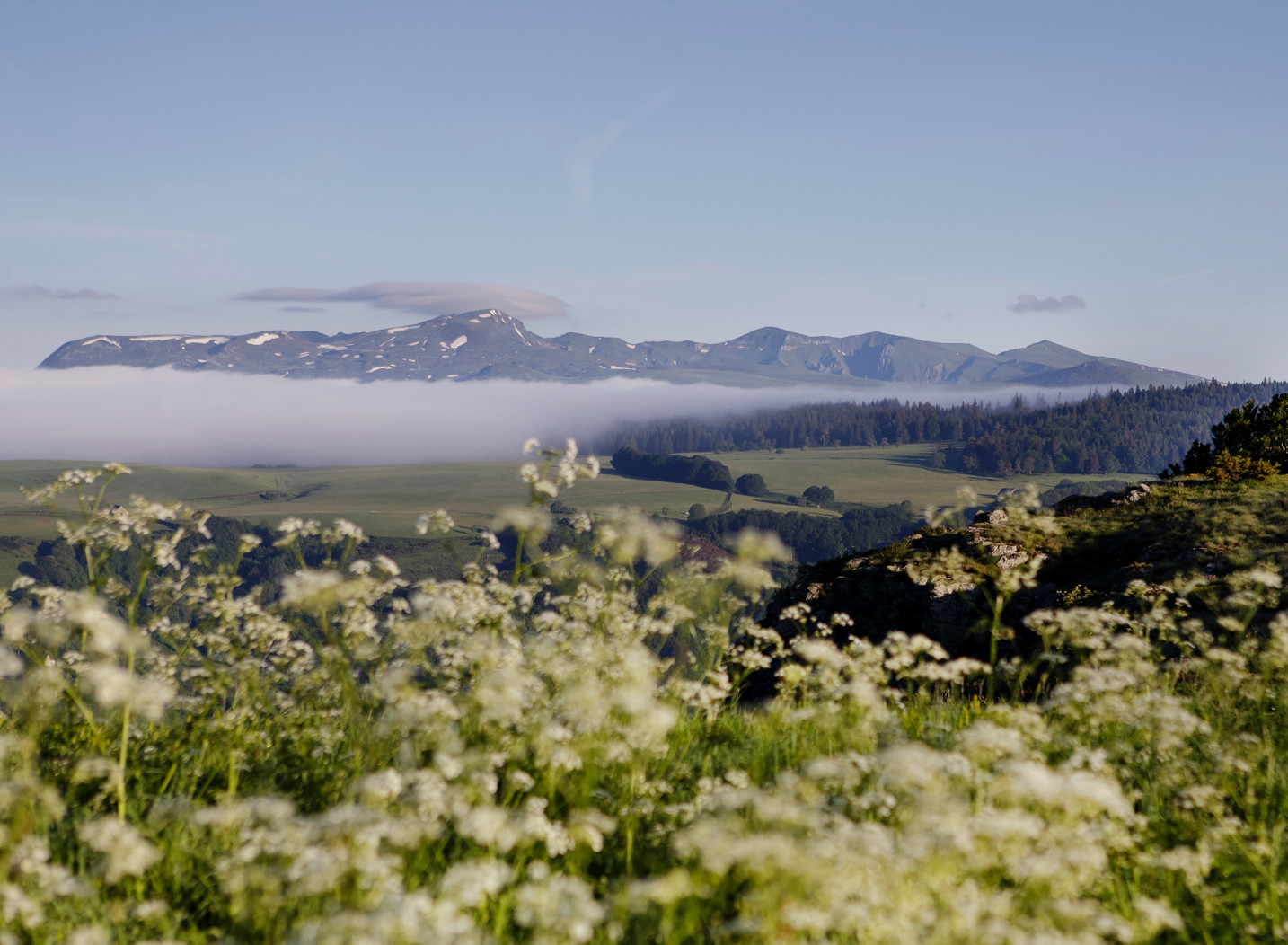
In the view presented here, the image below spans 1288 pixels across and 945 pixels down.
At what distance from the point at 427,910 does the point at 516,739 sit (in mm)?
2544

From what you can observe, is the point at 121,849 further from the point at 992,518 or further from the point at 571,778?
the point at 992,518

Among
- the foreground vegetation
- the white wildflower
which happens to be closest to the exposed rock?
the foreground vegetation

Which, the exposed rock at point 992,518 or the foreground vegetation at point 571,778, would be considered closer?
the foreground vegetation at point 571,778

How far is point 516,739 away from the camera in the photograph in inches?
227

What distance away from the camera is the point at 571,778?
6.19 metres

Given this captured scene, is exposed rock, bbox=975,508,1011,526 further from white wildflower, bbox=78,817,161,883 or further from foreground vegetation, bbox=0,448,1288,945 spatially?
white wildflower, bbox=78,817,161,883

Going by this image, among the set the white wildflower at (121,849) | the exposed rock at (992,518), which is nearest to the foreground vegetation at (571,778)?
the white wildflower at (121,849)

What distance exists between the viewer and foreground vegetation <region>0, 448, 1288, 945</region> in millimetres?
3576

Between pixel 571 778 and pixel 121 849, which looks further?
pixel 571 778

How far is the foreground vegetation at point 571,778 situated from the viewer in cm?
358

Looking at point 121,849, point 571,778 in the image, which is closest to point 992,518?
point 571,778

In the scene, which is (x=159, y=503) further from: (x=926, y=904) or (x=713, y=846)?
(x=926, y=904)

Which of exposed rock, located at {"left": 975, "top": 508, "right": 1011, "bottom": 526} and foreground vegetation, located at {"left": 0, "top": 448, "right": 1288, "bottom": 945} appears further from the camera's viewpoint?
exposed rock, located at {"left": 975, "top": 508, "right": 1011, "bottom": 526}

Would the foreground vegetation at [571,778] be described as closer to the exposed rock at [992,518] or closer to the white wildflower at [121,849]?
the white wildflower at [121,849]
